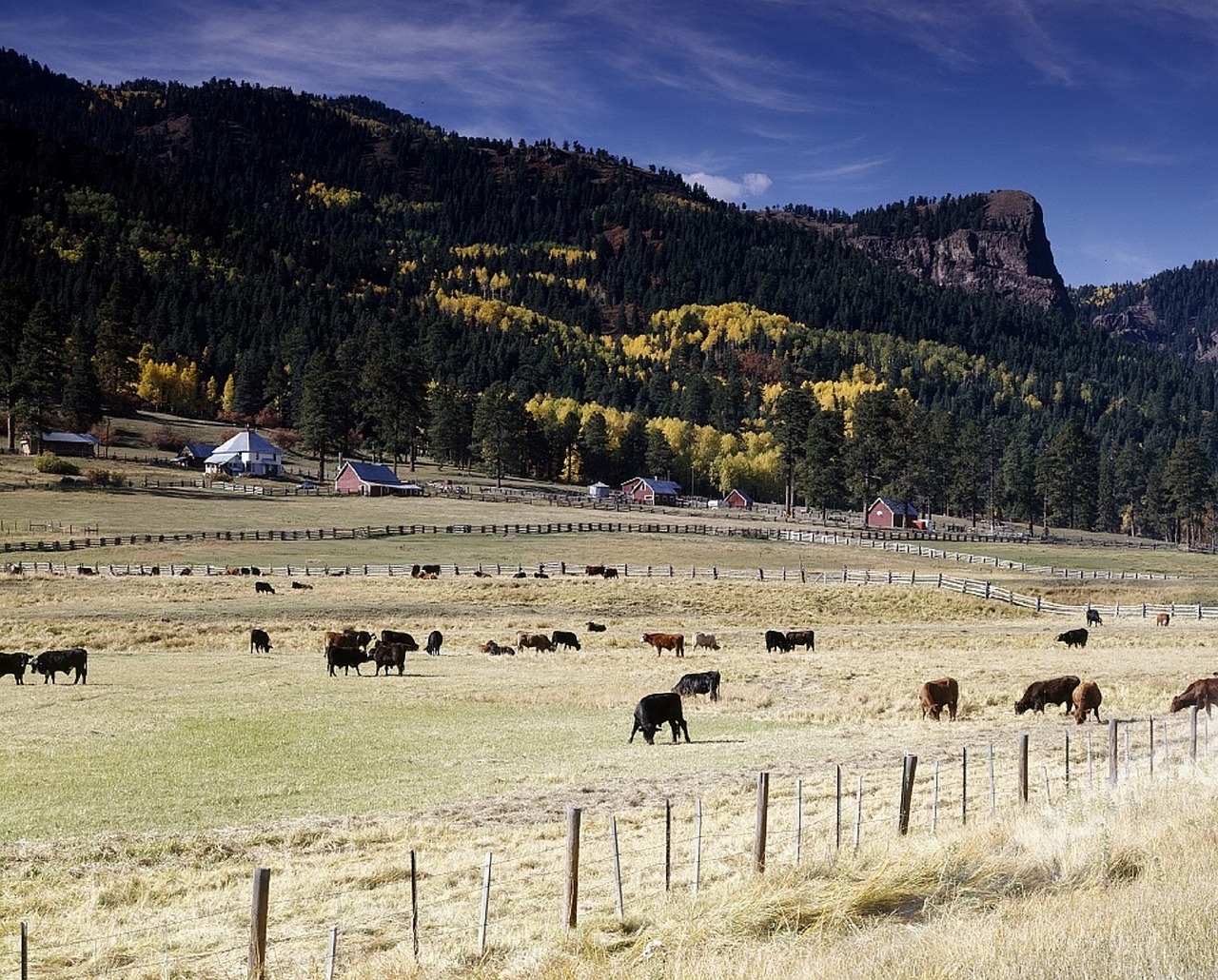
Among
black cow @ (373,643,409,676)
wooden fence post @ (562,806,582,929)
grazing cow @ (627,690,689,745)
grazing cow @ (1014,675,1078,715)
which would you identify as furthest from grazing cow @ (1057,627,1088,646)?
wooden fence post @ (562,806,582,929)

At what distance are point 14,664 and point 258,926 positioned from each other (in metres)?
27.1

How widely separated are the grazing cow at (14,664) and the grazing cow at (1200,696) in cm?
3229

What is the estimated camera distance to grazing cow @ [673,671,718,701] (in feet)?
102

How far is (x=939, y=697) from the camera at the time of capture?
27266 mm

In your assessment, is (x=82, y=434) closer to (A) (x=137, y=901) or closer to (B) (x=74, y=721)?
(B) (x=74, y=721)

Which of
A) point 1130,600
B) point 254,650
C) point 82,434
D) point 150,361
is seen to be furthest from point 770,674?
point 150,361

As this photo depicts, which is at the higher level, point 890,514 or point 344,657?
point 890,514

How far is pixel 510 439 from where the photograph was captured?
13612 cm

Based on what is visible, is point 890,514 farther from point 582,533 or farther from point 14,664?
point 14,664

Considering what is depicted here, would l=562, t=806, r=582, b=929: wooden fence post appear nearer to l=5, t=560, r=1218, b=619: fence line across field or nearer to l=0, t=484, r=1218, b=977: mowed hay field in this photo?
l=0, t=484, r=1218, b=977: mowed hay field

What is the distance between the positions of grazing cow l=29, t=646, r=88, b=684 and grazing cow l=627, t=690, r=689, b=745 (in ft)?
58.4

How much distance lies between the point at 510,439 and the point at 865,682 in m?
106

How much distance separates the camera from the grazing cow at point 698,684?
30984mm

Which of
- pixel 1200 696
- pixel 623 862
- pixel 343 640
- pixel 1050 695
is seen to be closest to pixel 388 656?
pixel 343 640
